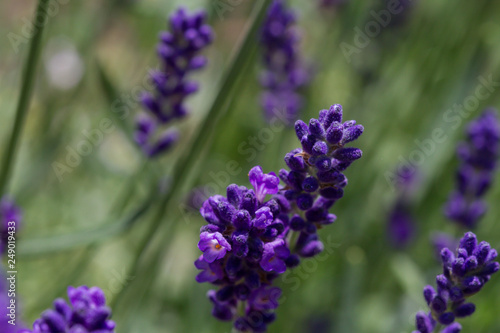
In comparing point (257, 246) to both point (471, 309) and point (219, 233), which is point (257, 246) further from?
point (471, 309)

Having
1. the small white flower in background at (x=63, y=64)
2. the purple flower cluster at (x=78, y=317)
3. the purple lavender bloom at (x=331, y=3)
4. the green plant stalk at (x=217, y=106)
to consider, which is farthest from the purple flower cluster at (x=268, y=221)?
the small white flower in background at (x=63, y=64)

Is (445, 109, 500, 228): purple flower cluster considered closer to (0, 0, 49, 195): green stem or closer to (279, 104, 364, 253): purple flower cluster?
(279, 104, 364, 253): purple flower cluster

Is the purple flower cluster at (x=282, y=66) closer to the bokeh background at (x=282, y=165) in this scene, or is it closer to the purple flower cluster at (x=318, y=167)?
the bokeh background at (x=282, y=165)

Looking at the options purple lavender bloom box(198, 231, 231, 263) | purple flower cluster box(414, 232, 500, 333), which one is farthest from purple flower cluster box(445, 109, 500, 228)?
purple lavender bloom box(198, 231, 231, 263)

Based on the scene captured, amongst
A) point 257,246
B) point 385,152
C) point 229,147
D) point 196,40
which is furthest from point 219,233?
point 229,147

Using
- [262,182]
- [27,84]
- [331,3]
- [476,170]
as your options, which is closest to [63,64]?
[331,3]

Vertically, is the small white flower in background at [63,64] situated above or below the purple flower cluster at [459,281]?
below
